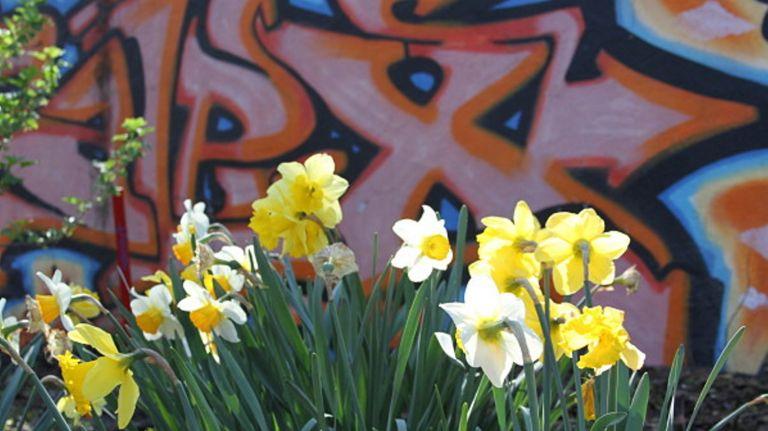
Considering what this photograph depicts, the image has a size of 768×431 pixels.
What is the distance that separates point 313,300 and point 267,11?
2.59m

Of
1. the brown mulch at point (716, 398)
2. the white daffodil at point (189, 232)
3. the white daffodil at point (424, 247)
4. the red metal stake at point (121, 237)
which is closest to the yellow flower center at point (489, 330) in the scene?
the white daffodil at point (424, 247)

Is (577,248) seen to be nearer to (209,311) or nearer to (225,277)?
(209,311)

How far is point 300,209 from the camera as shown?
6.85ft

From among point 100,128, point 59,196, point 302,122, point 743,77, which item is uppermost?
point 743,77

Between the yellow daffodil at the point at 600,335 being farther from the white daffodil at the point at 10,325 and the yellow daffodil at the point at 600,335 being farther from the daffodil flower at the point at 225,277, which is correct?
the white daffodil at the point at 10,325

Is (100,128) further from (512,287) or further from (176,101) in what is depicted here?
(512,287)

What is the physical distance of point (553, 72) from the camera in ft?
13.7

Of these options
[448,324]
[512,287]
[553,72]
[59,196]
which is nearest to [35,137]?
[59,196]

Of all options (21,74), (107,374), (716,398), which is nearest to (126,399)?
(107,374)

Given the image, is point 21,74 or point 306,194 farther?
point 21,74

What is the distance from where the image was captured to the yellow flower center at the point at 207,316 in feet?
6.44

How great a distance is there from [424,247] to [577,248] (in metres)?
0.32

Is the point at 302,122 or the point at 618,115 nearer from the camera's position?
the point at 618,115

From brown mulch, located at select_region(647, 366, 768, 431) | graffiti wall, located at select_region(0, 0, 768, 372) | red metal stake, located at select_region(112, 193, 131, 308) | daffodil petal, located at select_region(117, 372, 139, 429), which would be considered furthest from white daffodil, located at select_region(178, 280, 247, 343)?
red metal stake, located at select_region(112, 193, 131, 308)
